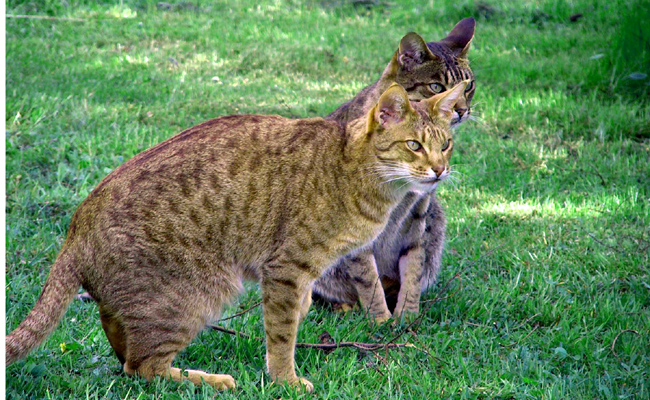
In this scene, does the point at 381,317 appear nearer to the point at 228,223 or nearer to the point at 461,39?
the point at 228,223

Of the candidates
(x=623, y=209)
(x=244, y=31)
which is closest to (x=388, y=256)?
(x=623, y=209)

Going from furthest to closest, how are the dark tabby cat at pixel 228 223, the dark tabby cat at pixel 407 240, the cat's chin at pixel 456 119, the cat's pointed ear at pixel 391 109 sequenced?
the dark tabby cat at pixel 407 240 → the cat's chin at pixel 456 119 → the cat's pointed ear at pixel 391 109 → the dark tabby cat at pixel 228 223

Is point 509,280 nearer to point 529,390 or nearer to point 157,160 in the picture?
point 529,390

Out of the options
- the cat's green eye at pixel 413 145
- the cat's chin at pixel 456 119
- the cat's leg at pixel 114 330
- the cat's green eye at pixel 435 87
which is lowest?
the cat's leg at pixel 114 330

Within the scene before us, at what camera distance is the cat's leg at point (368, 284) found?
434cm

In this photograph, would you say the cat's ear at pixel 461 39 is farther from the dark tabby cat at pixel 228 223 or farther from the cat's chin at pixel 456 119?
the dark tabby cat at pixel 228 223

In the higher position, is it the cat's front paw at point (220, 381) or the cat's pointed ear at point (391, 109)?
the cat's pointed ear at point (391, 109)

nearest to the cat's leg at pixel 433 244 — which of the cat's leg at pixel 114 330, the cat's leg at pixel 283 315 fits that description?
the cat's leg at pixel 283 315

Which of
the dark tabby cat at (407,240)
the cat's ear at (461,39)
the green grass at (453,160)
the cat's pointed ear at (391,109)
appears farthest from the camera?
the cat's ear at (461,39)

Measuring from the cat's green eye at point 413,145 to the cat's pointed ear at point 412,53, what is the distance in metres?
1.13

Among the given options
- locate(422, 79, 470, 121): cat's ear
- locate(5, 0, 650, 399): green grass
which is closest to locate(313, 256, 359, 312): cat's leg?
locate(5, 0, 650, 399): green grass

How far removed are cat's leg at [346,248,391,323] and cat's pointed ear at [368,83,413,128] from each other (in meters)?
0.98

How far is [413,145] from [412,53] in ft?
3.92

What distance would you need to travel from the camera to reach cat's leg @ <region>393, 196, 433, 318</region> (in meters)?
4.52
